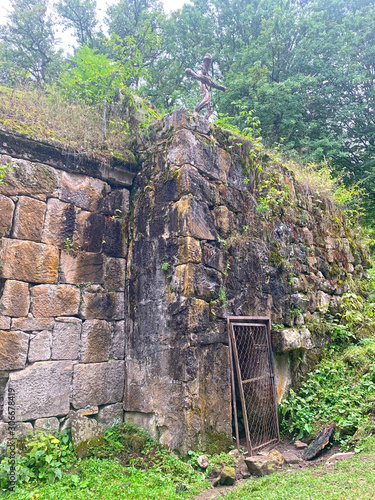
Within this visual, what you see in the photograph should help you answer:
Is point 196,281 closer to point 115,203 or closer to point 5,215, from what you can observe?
point 115,203

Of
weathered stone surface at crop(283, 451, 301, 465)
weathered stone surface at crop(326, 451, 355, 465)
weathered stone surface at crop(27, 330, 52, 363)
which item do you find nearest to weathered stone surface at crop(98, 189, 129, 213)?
weathered stone surface at crop(27, 330, 52, 363)

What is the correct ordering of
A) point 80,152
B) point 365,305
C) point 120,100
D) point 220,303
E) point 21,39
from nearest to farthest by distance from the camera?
1. point 220,303
2. point 80,152
3. point 120,100
4. point 365,305
5. point 21,39

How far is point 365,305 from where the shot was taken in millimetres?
7547

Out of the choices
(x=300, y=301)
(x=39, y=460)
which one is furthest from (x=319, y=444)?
(x=39, y=460)

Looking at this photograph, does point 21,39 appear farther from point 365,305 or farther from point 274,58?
point 365,305

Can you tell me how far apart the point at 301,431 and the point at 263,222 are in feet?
9.60

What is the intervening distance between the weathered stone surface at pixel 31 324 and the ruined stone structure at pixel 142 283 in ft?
0.04

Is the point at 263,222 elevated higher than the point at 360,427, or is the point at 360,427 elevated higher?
the point at 263,222

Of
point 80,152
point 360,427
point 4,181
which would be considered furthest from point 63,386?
point 360,427

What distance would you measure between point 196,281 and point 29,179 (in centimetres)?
233

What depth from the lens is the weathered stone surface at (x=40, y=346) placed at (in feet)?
13.5

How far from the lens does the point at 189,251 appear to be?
4.41m

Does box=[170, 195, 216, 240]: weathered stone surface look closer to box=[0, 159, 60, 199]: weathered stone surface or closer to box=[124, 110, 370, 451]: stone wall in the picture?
box=[124, 110, 370, 451]: stone wall

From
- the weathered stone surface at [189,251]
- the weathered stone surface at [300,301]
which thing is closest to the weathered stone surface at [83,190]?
the weathered stone surface at [189,251]
